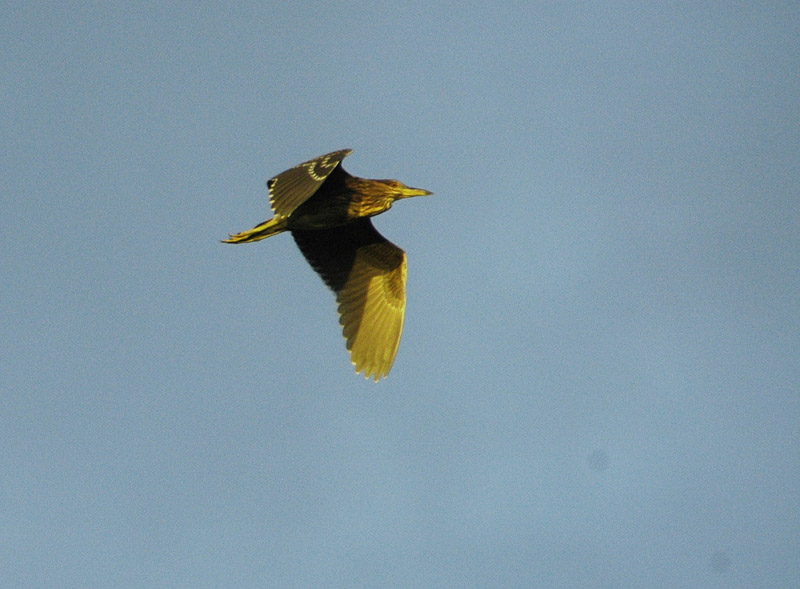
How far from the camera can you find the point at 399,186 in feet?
53.1

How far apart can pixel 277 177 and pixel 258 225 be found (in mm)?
1023

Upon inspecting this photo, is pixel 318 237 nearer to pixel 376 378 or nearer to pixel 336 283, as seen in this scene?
pixel 336 283

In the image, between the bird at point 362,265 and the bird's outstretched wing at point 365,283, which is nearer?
the bird at point 362,265

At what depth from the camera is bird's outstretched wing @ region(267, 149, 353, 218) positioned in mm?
14055

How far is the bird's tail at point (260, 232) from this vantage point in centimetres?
1558

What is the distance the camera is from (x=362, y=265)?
17125 mm

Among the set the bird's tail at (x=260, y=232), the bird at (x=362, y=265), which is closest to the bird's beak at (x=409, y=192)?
the bird at (x=362, y=265)

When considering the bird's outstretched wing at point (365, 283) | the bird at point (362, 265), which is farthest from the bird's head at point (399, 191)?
the bird's outstretched wing at point (365, 283)

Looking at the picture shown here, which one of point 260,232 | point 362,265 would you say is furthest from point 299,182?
point 362,265

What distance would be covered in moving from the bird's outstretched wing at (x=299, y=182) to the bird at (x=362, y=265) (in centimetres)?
95

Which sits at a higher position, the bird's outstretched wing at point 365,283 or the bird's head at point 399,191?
the bird's head at point 399,191

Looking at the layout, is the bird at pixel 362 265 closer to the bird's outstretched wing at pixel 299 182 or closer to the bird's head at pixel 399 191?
the bird's head at pixel 399 191

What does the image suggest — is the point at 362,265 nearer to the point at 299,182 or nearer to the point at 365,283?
the point at 365,283

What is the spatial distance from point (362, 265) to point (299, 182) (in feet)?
9.46
